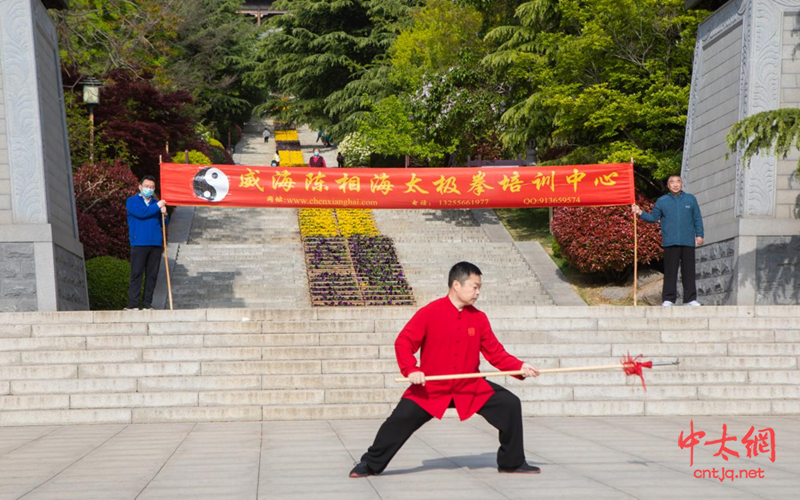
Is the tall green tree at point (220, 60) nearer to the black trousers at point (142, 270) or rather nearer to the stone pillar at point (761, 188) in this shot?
the black trousers at point (142, 270)

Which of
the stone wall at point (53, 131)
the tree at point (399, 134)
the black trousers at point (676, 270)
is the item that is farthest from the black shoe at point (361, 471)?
the tree at point (399, 134)

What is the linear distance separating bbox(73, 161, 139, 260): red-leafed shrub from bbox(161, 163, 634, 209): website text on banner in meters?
4.77

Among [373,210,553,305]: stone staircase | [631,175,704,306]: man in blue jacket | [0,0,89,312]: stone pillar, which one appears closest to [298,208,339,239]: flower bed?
[373,210,553,305]: stone staircase

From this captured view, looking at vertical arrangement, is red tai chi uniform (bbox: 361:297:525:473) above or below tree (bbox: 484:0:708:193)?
below

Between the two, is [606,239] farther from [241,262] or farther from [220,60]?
[220,60]

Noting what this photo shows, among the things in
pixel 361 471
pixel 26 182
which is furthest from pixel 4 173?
pixel 361 471

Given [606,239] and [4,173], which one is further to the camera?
[606,239]

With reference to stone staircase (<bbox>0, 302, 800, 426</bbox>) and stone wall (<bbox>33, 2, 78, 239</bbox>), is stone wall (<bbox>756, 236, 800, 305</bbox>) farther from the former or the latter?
stone wall (<bbox>33, 2, 78, 239</bbox>)

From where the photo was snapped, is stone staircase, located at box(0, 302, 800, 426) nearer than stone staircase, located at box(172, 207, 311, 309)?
Yes

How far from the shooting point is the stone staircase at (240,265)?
691 inches

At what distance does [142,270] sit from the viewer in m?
11.8

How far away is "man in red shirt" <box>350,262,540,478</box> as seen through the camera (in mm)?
5477

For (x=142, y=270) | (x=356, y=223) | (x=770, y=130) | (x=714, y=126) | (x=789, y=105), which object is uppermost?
(x=789, y=105)

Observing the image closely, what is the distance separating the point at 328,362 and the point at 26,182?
5528 mm
